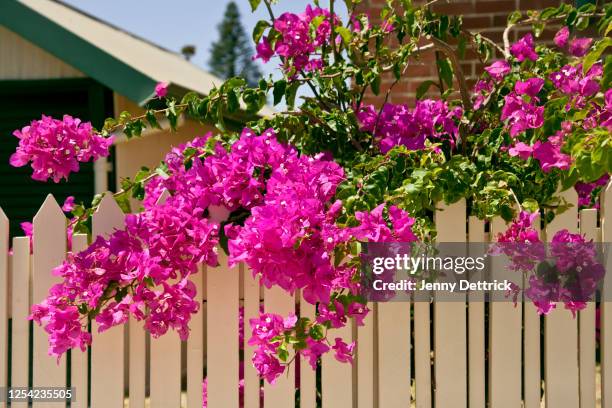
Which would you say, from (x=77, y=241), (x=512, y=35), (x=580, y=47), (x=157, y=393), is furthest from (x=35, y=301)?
(x=512, y=35)

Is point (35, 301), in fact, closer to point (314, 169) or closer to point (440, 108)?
point (314, 169)

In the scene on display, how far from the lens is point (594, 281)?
2.21m

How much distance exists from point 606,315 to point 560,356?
257 millimetres

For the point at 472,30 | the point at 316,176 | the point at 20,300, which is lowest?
the point at 20,300

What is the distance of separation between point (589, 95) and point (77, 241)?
2010 mm

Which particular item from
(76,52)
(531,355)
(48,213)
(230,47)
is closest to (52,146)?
(48,213)

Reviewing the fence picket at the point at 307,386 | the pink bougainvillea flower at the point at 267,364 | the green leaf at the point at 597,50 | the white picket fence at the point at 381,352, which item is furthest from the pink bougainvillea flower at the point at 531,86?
the pink bougainvillea flower at the point at 267,364

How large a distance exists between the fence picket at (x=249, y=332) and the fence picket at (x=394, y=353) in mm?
498

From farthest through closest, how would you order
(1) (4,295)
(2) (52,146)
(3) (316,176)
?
(1) (4,295) < (2) (52,146) < (3) (316,176)

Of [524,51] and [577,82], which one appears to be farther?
[524,51]

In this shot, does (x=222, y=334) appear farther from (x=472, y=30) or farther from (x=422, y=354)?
(x=472, y=30)

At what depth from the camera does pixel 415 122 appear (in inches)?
119

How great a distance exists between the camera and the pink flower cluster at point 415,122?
9.86ft

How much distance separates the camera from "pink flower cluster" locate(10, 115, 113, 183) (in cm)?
255
